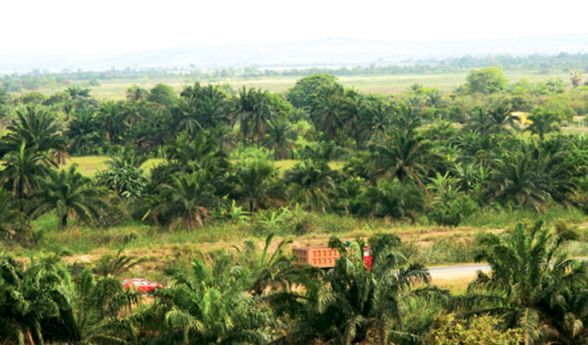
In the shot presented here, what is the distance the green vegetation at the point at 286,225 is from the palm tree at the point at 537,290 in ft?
0.20

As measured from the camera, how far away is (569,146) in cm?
7006

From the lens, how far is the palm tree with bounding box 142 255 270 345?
2683 cm

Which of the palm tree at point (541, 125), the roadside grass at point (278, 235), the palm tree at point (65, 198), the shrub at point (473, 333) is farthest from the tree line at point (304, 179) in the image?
the shrub at point (473, 333)

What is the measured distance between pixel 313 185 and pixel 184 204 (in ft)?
33.1

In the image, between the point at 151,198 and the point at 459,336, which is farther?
the point at 151,198

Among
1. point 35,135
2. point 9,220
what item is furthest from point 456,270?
point 35,135

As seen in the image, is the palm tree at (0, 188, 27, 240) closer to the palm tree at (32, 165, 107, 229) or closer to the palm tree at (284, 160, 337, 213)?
the palm tree at (32, 165, 107, 229)

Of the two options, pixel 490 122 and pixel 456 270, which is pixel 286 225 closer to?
pixel 456 270

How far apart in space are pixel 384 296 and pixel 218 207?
31.0m

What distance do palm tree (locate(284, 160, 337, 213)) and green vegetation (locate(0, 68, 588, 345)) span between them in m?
0.14

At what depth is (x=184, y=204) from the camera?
182 feet

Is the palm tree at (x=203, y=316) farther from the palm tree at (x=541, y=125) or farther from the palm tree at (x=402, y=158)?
the palm tree at (x=541, y=125)

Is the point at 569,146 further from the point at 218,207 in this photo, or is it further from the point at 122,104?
the point at 122,104

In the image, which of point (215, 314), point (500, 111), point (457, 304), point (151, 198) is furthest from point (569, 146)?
point (215, 314)
